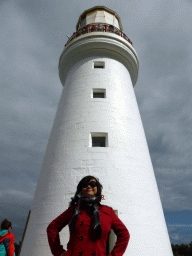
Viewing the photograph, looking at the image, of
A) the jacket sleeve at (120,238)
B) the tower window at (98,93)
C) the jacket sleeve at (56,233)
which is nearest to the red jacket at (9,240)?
the jacket sleeve at (56,233)

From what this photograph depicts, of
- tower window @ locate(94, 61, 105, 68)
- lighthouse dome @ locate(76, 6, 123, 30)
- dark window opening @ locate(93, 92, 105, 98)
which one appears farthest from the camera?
lighthouse dome @ locate(76, 6, 123, 30)

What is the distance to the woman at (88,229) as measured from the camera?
80.0 inches

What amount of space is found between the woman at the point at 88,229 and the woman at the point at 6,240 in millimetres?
2708

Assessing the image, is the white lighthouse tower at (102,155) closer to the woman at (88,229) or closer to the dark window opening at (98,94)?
the dark window opening at (98,94)

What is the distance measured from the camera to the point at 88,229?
2084mm

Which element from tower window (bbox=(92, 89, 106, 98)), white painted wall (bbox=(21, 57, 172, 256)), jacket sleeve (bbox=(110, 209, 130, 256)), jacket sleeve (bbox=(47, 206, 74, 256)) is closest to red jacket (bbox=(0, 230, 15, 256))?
white painted wall (bbox=(21, 57, 172, 256))

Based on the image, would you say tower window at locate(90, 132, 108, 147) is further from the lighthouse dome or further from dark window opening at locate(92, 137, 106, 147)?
the lighthouse dome

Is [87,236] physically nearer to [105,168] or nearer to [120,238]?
[120,238]

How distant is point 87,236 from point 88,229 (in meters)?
0.07

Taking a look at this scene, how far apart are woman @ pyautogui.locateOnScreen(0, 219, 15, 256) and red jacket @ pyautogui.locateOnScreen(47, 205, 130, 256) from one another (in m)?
2.72

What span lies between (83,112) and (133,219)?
3.79m

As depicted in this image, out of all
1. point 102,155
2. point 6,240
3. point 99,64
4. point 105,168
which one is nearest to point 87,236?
point 6,240

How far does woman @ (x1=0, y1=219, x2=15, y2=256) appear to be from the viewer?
163 inches

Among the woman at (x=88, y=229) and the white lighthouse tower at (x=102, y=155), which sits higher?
the white lighthouse tower at (x=102, y=155)
